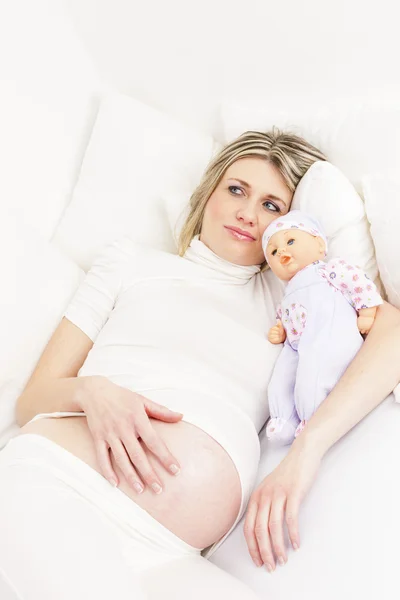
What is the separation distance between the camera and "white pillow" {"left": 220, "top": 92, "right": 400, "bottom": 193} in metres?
1.58

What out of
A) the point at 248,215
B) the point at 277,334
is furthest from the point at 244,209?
the point at 277,334

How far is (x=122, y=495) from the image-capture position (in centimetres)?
112

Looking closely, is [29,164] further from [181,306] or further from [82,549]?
[82,549]

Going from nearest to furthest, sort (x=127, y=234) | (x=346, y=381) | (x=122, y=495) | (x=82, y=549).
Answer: (x=82, y=549)
(x=122, y=495)
(x=346, y=381)
(x=127, y=234)

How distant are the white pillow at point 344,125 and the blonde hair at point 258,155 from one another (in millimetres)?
53

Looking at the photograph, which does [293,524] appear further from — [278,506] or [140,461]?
[140,461]

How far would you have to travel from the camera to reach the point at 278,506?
1.11 meters

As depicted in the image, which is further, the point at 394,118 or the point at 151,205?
the point at 151,205

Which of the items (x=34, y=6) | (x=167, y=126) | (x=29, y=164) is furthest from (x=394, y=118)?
(x=34, y=6)

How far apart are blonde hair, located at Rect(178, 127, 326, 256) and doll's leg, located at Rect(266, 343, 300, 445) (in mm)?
463

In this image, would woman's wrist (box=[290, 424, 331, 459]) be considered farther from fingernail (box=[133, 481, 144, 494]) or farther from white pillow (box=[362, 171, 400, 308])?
white pillow (box=[362, 171, 400, 308])

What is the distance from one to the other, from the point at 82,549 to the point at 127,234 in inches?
41.1

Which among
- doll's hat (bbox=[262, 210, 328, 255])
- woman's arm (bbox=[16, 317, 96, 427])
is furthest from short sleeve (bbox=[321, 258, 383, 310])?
woman's arm (bbox=[16, 317, 96, 427])

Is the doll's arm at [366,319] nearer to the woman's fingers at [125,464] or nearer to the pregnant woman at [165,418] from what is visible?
the pregnant woman at [165,418]
